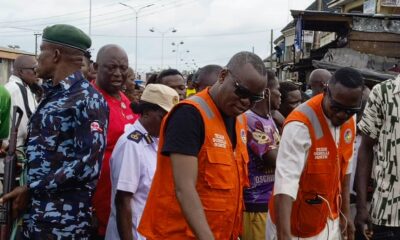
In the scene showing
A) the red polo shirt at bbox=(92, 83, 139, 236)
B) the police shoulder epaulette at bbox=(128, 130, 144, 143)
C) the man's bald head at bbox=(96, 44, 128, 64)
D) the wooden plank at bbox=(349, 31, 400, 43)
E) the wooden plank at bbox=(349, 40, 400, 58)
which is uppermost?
the wooden plank at bbox=(349, 31, 400, 43)

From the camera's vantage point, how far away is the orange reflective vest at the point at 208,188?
268 centimetres

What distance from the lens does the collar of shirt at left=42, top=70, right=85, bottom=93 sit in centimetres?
313

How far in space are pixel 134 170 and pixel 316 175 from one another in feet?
3.87

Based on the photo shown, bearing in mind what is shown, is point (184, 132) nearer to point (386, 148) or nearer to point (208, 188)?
point (208, 188)

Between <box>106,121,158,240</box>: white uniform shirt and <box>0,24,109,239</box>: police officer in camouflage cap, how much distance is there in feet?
0.94

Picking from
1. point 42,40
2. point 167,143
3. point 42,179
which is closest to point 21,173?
point 42,179

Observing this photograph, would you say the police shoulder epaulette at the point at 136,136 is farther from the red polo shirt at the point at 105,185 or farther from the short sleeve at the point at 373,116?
the short sleeve at the point at 373,116

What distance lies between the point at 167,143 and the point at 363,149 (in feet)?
6.36

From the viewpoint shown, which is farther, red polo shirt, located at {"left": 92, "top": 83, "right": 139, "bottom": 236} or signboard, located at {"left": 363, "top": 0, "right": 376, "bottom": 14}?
signboard, located at {"left": 363, "top": 0, "right": 376, "bottom": 14}

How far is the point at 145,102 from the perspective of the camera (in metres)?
3.66

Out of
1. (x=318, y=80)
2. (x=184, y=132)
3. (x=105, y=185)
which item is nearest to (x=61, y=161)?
(x=184, y=132)

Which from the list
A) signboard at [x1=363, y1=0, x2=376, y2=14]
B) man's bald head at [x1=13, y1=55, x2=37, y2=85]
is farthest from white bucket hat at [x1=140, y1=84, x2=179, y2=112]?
signboard at [x1=363, y1=0, x2=376, y2=14]

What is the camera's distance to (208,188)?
268cm

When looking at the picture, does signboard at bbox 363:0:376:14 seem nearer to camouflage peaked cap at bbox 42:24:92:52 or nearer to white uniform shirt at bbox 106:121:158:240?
white uniform shirt at bbox 106:121:158:240
